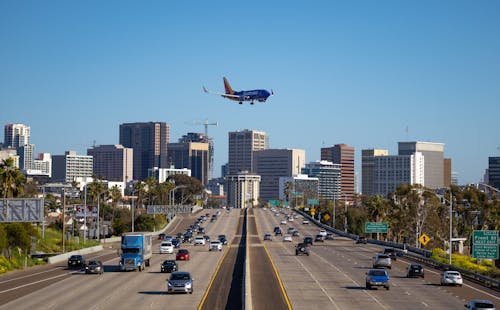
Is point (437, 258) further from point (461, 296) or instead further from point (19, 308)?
point (19, 308)

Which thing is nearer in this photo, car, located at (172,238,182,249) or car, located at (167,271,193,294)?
car, located at (167,271,193,294)

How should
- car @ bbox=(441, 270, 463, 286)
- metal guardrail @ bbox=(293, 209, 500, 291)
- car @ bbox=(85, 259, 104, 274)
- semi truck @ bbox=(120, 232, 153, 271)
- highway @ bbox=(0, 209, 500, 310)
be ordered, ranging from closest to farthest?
1. highway @ bbox=(0, 209, 500, 310)
2. car @ bbox=(441, 270, 463, 286)
3. metal guardrail @ bbox=(293, 209, 500, 291)
4. semi truck @ bbox=(120, 232, 153, 271)
5. car @ bbox=(85, 259, 104, 274)

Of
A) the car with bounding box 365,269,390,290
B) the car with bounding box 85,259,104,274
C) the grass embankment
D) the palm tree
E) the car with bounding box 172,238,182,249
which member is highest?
the palm tree

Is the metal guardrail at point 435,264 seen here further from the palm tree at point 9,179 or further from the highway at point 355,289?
the palm tree at point 9,179

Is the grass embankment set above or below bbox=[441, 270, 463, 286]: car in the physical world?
below

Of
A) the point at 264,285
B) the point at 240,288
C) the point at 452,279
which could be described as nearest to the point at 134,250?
the point at 264,285

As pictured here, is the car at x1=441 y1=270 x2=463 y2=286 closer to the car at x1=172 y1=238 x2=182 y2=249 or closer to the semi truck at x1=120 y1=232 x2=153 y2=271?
the semi truck at x1=120 y1=232 x2=153 y2=271

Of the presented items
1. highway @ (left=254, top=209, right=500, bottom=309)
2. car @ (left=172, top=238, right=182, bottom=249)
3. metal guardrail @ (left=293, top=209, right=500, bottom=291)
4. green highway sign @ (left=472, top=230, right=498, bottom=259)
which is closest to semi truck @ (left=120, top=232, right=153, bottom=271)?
highway @ (left=254, top=209, right=500, bottom=309)
